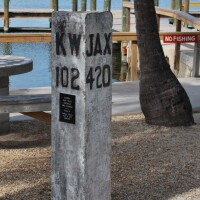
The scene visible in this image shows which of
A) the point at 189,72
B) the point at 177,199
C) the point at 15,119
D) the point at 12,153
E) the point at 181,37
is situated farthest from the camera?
the point at 189,72

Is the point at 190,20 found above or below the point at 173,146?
above

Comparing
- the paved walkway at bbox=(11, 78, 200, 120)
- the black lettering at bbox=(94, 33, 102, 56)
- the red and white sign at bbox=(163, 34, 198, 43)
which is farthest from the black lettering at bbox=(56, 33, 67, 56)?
the red and white sign at bbox=(163, 34, 198, 43)

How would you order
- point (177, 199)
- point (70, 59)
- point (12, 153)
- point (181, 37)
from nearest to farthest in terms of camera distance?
point (70, 59)
point (177, 199)
point (12, 153)
point (181, 37)

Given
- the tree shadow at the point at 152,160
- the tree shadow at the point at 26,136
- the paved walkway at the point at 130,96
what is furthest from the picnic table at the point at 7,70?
the tree shadow at the point at 152,160

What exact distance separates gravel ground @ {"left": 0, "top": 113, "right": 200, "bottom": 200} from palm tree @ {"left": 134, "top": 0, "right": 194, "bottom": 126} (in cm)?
18

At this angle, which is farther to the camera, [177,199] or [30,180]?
[30,180]

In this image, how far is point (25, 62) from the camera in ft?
22.2

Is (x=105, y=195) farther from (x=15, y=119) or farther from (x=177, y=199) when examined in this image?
(x=15, y=119)

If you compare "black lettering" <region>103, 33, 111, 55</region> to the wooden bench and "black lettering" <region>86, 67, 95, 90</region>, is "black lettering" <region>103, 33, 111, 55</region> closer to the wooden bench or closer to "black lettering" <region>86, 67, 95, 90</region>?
"black lettering" <region>86, 67, 95, 90</region>

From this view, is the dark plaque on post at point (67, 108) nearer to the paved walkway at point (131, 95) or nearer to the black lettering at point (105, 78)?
the black lettering at point (105, 78)

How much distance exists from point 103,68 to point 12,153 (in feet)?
7.31

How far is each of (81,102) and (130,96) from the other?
4621 mm

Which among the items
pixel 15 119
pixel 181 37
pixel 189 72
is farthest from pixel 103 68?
pixel 189 72

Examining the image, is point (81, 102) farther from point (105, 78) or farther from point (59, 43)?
point (59, 43)
